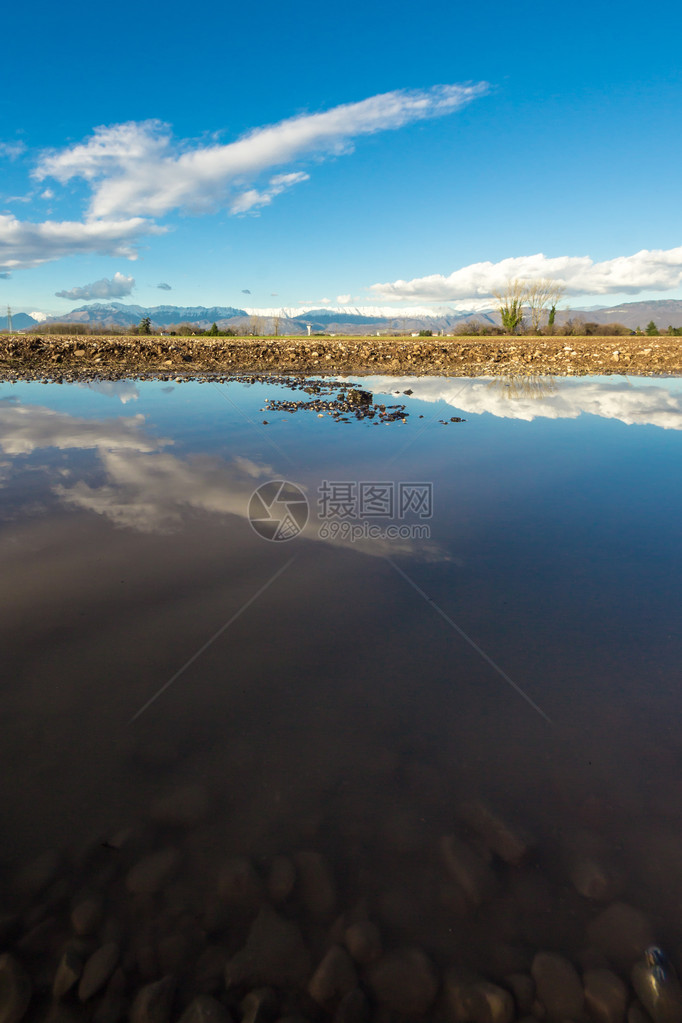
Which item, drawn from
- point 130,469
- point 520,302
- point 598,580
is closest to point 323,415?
point 130,469

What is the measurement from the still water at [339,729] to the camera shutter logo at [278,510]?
0.16 ft

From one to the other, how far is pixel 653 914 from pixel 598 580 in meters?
2.85

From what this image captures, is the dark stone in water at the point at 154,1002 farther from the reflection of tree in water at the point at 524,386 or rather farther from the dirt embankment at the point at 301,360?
the dirt embankment at the point at 301,360

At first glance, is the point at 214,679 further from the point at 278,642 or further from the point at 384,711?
the point at 384,711

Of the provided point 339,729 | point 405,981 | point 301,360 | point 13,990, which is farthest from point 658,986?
point 301,360

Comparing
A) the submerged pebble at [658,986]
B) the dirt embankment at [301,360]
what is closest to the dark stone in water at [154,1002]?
the submerged pebble at [658,986]

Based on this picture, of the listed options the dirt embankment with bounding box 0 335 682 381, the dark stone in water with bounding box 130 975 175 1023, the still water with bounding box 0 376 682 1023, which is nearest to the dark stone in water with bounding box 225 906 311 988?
the still water with bounding box 0 376 682 1023

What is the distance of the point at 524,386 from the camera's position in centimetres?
1788

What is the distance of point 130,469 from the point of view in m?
7.65

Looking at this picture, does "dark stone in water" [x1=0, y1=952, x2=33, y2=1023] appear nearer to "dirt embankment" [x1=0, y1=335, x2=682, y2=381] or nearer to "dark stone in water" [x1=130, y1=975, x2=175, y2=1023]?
"dark stone in water" [x1=130, y1=975, x2=175, y2=1023]

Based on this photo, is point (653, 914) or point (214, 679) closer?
point (653, 914)

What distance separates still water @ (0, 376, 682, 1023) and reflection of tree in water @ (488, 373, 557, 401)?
32.7 ft

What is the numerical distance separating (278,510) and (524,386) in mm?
14133

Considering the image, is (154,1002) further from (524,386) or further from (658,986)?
(524,386)
